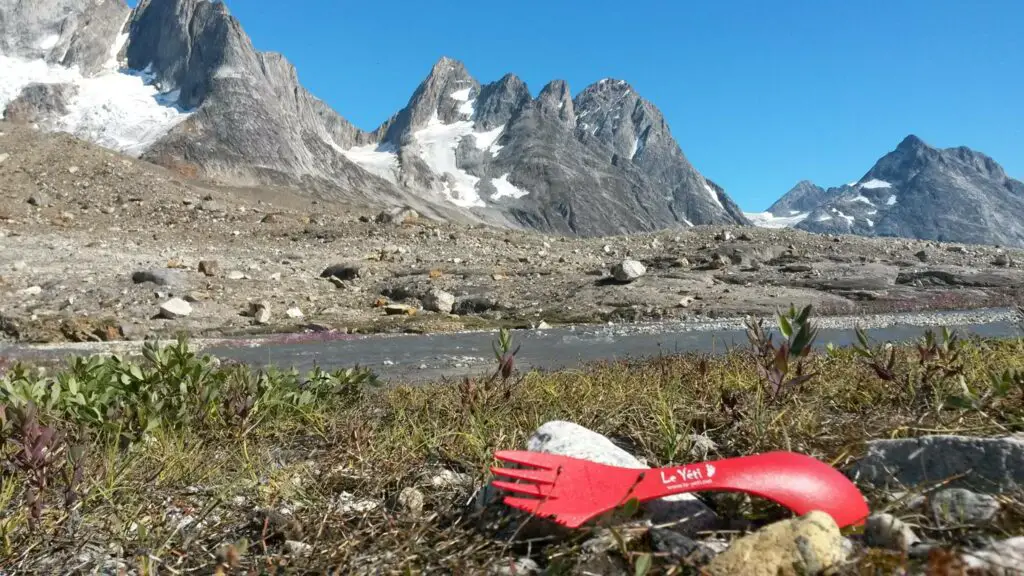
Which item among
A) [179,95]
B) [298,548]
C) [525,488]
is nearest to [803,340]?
[525,488]

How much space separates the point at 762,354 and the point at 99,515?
3116 mm

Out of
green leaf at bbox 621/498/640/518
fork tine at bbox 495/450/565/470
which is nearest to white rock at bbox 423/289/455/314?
fork tine at bbox 495/450/565/470

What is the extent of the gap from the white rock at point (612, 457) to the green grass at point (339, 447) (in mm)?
119

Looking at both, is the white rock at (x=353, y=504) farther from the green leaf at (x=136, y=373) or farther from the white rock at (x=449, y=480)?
the green leaf at (x=136, y=373)

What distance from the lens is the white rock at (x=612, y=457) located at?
77.3 inches

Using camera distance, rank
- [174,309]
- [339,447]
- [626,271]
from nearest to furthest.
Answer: [339,447], [174,309], [626,271]

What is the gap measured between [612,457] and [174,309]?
55.0ft

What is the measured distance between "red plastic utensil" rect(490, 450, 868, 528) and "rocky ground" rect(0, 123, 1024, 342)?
14.7 m

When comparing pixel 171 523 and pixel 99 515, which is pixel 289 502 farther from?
pixel 99 515

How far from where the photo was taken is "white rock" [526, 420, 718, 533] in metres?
1.96

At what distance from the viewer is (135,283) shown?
18125 millimetres

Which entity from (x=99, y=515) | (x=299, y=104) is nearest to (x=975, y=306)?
(x=99, y=515)

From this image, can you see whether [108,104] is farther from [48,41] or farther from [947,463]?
[947,463]

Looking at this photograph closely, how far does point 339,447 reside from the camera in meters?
2.91
